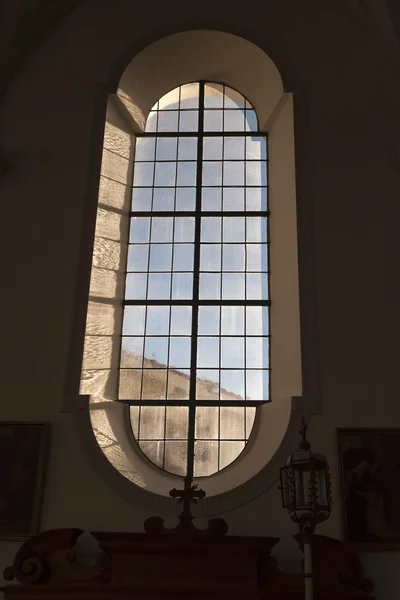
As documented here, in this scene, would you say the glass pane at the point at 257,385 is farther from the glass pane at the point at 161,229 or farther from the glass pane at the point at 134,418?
the glass pane at the point at 161,229

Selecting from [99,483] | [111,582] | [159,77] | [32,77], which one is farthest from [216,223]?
[111,582]

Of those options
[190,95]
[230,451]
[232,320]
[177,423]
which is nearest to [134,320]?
[232,320]

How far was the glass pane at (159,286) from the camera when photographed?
9.16 metres

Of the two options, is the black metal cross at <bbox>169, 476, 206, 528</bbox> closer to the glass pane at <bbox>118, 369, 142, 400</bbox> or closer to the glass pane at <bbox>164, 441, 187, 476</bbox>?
the glass pane at <bbox>164, 441, 187, 476</bbox>

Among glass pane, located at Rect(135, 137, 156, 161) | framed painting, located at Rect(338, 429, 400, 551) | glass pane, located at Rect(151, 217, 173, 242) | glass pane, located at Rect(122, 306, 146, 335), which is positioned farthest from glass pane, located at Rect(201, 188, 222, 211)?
framed painting, located at Rect(338, 429, 400, 551)

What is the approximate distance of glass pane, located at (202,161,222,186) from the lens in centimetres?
988

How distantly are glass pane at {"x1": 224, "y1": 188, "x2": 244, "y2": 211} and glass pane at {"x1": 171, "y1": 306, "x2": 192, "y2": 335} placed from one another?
1.54 m

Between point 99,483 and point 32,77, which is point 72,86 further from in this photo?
point 99,483

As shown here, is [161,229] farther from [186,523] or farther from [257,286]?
[186,523]

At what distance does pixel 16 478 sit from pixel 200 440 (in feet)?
6.68

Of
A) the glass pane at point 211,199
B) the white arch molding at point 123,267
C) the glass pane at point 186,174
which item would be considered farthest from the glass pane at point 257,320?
the glass pane at point 186,174

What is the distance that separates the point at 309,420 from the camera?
24.7 feet

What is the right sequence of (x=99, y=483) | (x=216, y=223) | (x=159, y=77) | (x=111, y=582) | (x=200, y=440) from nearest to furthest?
(x=111, y=582) → (x=99, y=483) → (x=200, y=440) → (x=216, y=223) → (x=159, y=77)

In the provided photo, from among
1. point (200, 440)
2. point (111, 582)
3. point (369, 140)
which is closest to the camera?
point (111, 582)
